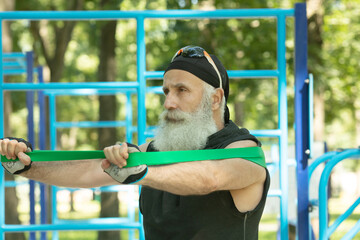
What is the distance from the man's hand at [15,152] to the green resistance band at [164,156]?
0.07ft

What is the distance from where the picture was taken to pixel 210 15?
13.9ft

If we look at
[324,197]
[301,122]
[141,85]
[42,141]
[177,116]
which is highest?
[141,85]

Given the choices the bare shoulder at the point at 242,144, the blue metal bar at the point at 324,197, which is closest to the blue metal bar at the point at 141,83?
the blue metal bar at the point at 324,197

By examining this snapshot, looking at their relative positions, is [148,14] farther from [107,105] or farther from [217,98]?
[107,105]

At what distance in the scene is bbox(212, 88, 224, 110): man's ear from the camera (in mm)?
2385

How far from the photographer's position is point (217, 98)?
2398mm

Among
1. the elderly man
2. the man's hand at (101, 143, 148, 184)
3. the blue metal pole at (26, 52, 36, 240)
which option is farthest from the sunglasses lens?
the blue metal pole at (26, 52, 36, 240)

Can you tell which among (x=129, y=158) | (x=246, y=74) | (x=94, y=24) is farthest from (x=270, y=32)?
(x=129, y=158)

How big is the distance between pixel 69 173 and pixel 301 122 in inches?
87.1

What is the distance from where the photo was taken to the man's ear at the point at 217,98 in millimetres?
2385

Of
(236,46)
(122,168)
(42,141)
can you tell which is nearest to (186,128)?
(122,168)

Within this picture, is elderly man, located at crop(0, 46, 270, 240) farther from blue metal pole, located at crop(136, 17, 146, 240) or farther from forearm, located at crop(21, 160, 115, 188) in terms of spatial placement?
blue metal pole, located at crop(136, 17, 146, 240)

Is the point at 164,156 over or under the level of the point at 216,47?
under

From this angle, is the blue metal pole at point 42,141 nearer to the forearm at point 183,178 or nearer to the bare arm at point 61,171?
the bare arm at point 61,171
